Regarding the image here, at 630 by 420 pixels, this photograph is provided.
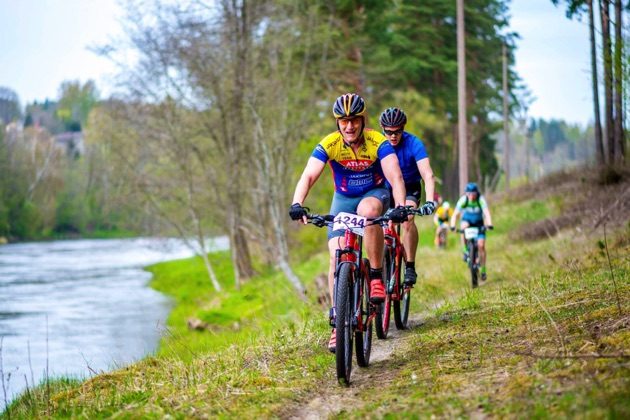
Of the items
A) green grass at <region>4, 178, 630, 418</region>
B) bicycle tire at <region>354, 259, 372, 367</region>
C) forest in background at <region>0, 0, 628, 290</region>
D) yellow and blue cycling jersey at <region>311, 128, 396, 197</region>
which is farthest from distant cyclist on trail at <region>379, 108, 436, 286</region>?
forest in background at <region>0, 0, 628, 290</region>

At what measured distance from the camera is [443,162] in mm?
40562

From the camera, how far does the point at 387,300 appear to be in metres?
7.97

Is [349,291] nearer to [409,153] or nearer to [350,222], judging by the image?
[350,222]

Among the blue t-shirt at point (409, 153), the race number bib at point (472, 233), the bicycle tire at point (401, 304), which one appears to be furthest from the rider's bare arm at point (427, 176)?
the race number bib at point (472, 233)

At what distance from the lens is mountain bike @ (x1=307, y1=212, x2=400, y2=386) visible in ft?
18.8

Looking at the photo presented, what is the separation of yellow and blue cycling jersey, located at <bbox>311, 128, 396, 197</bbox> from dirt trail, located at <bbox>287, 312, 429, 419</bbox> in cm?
146

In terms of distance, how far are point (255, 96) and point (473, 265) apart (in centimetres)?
1318

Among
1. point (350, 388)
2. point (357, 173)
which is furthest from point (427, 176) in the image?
point (350, 388)

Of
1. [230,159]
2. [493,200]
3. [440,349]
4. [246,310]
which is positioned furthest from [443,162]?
[440,349]

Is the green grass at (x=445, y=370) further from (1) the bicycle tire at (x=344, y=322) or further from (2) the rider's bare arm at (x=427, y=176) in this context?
(2) the rider's bare arm at (x=427, y=176)

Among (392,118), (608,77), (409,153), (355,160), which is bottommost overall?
(355,160)

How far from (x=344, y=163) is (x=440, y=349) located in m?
1.80

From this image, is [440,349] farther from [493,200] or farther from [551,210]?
[493,200]

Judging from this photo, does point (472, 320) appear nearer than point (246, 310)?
Yes
